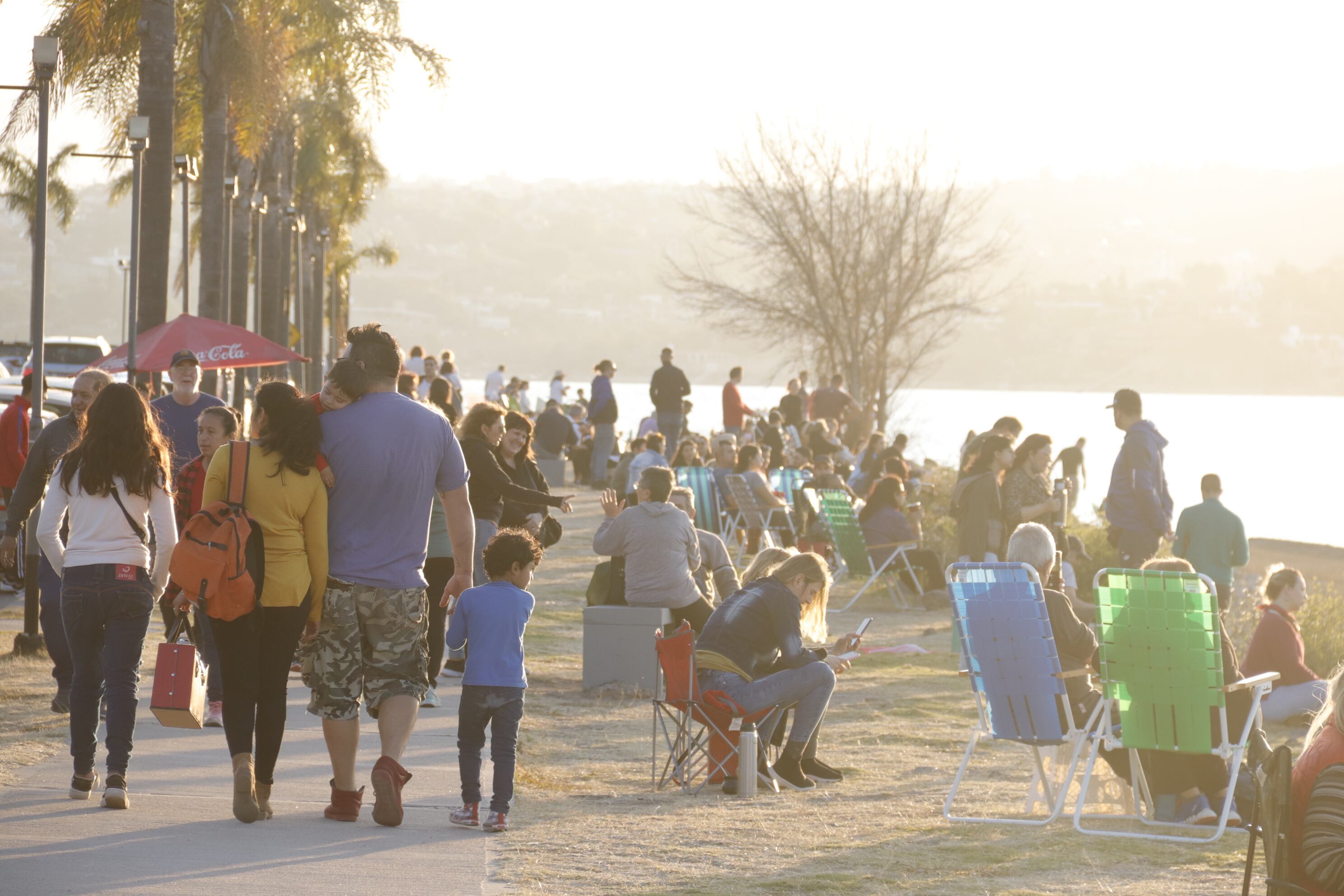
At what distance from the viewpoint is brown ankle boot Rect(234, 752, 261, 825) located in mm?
5992

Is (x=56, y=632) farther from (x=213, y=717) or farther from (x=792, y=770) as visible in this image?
(x=792, y=770)

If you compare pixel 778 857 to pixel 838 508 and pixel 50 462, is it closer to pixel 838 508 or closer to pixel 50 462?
pixel 50 462

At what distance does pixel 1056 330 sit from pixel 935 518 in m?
173

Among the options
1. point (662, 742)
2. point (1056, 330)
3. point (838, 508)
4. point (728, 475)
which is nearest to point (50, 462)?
point (662, 742)

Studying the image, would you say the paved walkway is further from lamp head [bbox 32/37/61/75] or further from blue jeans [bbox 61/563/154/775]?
lamp head [bbox 32/37/61/75]

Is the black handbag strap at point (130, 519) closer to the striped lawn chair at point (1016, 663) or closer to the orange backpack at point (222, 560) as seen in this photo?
the orange backpack at point (222, 560)

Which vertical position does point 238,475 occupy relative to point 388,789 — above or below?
above

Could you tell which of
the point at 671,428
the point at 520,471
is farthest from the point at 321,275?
the point at 520,471

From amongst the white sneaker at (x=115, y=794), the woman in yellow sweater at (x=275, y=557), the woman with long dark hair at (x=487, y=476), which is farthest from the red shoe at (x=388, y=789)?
the woman with long dark hair at (x=487, y=476)

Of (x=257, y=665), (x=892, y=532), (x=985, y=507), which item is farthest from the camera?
(x=892, y=532)

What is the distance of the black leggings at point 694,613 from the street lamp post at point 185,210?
9.20 metres

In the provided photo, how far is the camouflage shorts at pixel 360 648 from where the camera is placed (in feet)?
19.3

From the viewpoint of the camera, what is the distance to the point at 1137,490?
11930 mm

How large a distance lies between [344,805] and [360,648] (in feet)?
2.31
